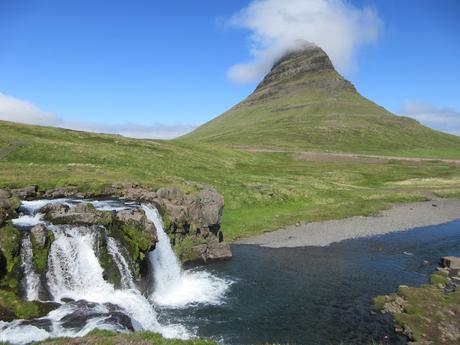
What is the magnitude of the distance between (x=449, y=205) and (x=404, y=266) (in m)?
57.1

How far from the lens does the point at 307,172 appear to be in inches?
5591

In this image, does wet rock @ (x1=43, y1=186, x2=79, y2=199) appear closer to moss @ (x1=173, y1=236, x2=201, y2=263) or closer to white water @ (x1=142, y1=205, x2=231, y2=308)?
white water @ (x1=142, y1=205, x2=231, y2=308)

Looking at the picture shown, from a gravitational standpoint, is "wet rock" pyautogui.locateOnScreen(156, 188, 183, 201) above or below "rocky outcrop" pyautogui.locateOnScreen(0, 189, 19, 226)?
above

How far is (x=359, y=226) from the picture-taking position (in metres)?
78.8

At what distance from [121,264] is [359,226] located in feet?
171

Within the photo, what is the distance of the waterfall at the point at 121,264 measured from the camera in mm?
40562

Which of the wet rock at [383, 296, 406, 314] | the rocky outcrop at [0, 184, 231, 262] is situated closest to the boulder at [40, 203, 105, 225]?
the rocky outcrop at [0, 184, 231, 262]

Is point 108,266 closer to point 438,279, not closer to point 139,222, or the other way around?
point 139,222

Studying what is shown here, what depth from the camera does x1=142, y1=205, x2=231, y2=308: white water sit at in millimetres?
43375

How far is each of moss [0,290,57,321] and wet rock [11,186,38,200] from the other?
25.0 m

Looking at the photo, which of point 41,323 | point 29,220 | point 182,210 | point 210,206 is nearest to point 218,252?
point 210,206

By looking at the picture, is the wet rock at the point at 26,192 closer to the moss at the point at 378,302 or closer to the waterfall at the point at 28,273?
the waterfall at the point at 28,273

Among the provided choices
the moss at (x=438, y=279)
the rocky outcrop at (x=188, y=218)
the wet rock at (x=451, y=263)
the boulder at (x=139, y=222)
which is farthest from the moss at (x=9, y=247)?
the wet rock at (x=451, y=263)

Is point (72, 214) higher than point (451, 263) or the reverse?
higher
